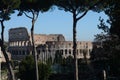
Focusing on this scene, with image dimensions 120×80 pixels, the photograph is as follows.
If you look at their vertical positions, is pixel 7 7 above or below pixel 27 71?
above

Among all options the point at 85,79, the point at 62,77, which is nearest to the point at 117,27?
the point at 85,79

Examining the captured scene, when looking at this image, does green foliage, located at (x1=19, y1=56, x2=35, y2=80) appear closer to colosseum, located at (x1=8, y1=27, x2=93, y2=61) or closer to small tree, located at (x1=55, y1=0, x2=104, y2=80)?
small tree, located at (x1=55, y1=0, x2=104, y2=80)

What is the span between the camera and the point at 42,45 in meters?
83.4

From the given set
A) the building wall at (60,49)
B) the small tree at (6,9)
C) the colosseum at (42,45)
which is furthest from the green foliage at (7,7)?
the building wall at (60,49)

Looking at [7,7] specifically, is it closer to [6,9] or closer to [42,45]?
[6,9]

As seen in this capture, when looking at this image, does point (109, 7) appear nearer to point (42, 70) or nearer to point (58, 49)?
point (42, 70)

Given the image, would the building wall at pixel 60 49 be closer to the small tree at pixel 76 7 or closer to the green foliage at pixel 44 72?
the green foliage at pixel 44 72

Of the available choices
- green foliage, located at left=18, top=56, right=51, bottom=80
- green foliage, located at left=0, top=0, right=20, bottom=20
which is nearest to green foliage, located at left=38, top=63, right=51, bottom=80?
green foliage, located at left=18, top=56, right=51, bottom=80

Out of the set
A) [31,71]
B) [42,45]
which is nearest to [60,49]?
[42,45]

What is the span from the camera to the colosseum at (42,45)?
260 feet

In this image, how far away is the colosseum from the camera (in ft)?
260

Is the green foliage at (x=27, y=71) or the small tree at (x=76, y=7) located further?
the green foliage at (x=27, y=71)

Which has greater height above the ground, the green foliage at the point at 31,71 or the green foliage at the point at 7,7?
the green foliage at the point at 7,7

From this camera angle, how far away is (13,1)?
19438 mm
